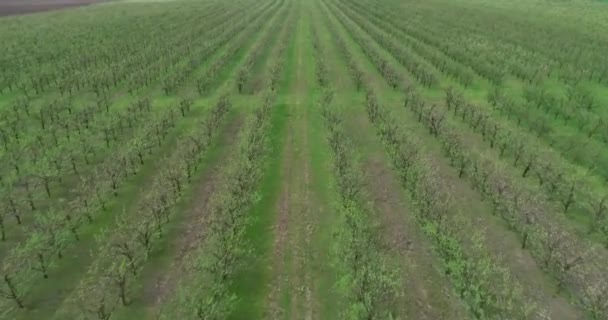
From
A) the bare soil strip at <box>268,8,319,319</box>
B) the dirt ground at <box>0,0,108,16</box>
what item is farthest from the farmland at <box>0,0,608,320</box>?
the dirt ground at <box>0,0,108,16</box>

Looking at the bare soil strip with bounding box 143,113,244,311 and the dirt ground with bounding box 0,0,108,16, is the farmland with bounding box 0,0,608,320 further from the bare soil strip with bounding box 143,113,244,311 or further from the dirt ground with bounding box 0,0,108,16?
the dirt ground with bounding box 0,0,108,16

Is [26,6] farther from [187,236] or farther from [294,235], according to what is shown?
[294,235]

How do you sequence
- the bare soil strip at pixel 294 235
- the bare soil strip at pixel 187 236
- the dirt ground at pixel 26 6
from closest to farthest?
1. the bare soil strip at pixel 294 235
2. the bare soil strip at pixel 187 236
3. the dirt ground at pixel 26 6

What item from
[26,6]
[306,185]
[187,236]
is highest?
[26,6]

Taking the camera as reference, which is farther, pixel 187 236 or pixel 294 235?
pixel 294 235

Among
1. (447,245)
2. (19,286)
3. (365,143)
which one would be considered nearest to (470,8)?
(365,143)

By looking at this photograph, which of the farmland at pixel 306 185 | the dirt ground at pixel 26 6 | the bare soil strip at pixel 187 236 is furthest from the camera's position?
the dirt ground at pixel 26 6

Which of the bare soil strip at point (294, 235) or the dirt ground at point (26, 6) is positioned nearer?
the bare soil strip at point (294, 235)

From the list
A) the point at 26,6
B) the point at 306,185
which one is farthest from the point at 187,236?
the point at 26,6

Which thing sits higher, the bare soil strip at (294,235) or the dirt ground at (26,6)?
the dirt ground at (26,6)

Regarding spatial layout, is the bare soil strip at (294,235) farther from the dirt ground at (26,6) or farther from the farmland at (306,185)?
the dirt ground at (26,6)

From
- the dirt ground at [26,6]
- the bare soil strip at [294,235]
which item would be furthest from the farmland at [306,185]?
the dirt ground at [26,6]
